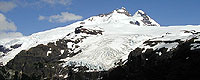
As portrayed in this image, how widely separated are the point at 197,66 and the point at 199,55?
17.3 m

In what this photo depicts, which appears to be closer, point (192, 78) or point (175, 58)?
point (192, 78)

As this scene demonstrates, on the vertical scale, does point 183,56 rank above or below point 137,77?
above

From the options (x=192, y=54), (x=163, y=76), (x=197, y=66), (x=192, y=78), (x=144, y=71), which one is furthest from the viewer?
(x=144, y=71)

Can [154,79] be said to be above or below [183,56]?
below

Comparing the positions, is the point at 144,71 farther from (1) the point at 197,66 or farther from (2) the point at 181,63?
(1) the point at 197,66

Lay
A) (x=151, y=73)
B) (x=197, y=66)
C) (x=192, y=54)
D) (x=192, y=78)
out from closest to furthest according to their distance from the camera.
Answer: (x=192, y=78), (x=197, y=66), (x=192, y=54), (x=151, y=73)

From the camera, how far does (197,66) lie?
147625mm

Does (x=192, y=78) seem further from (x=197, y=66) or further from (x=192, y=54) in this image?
(x=192, y=54)

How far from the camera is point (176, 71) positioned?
511 feet

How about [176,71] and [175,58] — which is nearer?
[176,71]

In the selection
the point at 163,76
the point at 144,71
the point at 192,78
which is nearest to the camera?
the point at 192,78

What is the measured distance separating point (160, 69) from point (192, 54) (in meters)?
20.3

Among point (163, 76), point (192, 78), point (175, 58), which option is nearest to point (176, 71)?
point (163, 76)

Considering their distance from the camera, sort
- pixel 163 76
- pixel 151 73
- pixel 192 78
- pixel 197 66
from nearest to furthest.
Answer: pixel 192 78
pixel 197 66
pixel 163 76
pixel 151 73
